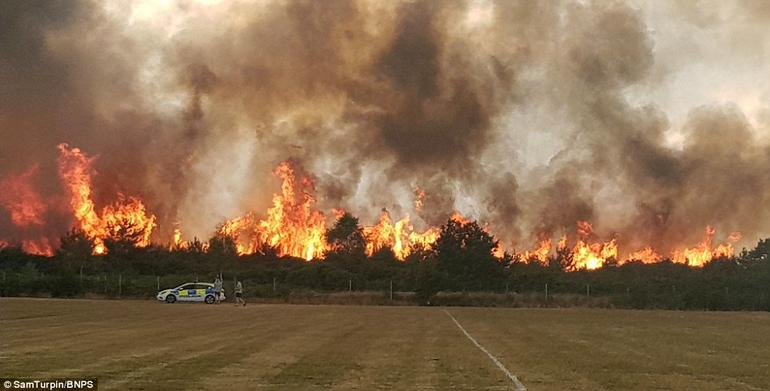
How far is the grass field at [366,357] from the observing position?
14.9 meters

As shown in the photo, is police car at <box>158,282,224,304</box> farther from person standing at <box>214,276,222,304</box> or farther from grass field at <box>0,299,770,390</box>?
grass field at <box>0,299,770,390</box>

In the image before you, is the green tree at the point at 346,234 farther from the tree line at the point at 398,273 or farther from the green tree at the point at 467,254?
the green tree at the point at 467,254

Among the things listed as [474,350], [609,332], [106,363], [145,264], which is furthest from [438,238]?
[106,363]

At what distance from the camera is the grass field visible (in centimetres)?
1488

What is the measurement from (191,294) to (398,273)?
35986 mm

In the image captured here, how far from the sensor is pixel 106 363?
16812 millimetres

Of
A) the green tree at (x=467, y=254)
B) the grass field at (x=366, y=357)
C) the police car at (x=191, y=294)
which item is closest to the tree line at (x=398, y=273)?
the green tree at (x=467, y=254)

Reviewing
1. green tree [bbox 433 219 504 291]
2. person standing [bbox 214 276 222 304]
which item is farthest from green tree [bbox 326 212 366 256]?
person standing [bbox 214 276 222 304]

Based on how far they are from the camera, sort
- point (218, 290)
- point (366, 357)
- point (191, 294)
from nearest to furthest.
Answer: point (366, 357)
point (218, 290)
point (191, 294)

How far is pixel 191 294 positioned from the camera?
2506 inches

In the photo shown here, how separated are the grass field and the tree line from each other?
138ft

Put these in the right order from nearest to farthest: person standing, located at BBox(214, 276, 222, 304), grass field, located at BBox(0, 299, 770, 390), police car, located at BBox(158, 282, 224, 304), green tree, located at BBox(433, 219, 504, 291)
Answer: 1. grass field, located at BBox(0, 299, 770, 390)
2. person standing, located at BBox(214, 276, 222, 304)
3. police car, located at BBox(158, 282, 224, 304)
4. green tree, located at BBox(433, 219, 504, 291)

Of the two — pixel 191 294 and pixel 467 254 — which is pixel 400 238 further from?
pixel 191 294

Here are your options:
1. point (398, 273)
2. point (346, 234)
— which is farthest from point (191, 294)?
point (346, 234)
